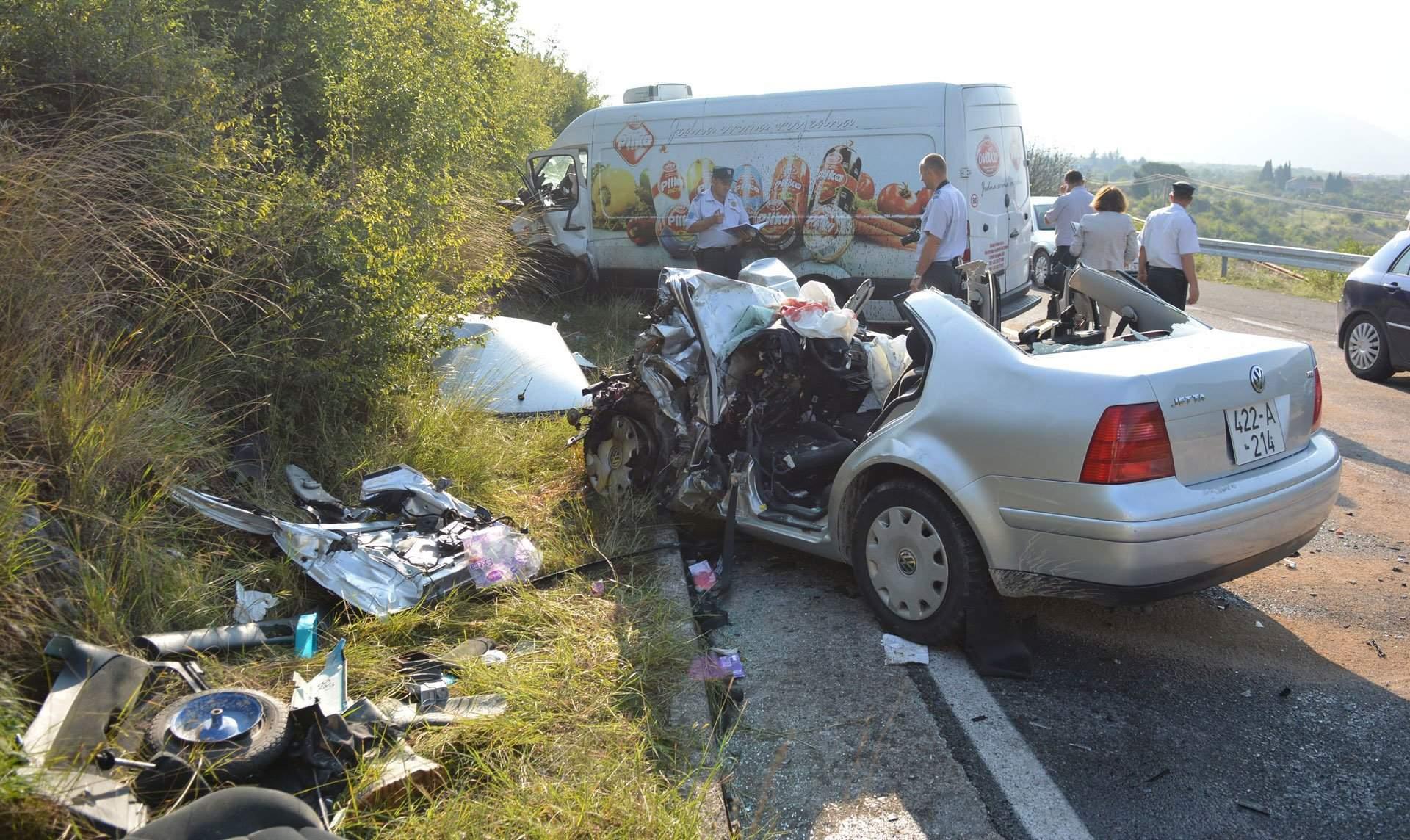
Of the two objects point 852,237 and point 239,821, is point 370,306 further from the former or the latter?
point 852,237

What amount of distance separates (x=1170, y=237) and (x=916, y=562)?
5.51m

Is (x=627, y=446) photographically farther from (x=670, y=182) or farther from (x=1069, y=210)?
(x=670, y=182)

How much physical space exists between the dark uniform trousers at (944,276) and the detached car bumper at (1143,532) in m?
5.11

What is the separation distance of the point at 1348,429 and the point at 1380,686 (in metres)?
4.59

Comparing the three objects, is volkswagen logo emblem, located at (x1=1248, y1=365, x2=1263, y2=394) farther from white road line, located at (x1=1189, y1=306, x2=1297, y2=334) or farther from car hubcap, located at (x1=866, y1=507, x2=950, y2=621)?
white road line, located at (x1=1189, y1=306, x2=1297, y2=334)

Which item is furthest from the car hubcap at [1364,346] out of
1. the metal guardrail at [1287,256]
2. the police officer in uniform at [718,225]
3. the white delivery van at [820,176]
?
the police officer in uniform at [718,225]

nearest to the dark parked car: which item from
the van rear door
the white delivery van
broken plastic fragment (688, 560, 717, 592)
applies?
the white delivery van

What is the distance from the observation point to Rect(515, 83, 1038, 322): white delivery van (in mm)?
9820

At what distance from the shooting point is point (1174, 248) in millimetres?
8180

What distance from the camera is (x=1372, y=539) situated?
5.29 m

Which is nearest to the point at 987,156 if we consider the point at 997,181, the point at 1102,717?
the point at 997,181

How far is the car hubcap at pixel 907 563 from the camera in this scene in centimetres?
397

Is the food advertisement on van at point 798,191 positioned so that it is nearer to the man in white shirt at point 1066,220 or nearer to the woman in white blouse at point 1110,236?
the man in white shirt at point 1066,220

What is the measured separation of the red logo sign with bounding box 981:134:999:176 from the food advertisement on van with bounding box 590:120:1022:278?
14 millimetres
